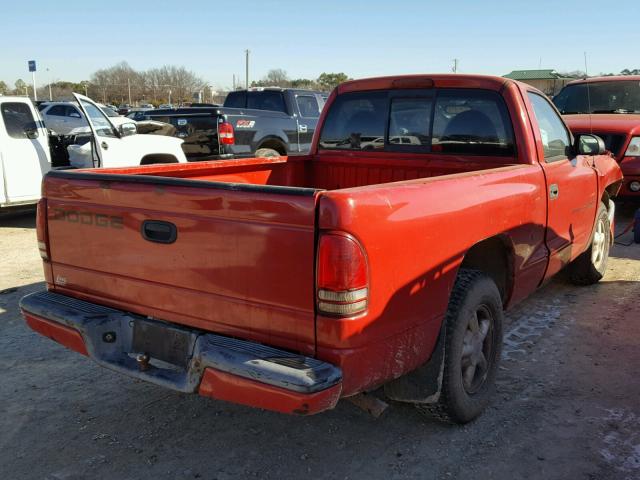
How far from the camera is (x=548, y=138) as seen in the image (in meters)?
4.36

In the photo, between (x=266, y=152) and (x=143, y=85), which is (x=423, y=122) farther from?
(x=143, y=85)

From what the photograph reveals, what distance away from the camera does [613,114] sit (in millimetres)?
9438

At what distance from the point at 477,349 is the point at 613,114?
759 centimetres

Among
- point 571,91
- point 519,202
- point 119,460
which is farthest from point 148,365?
point 571,91

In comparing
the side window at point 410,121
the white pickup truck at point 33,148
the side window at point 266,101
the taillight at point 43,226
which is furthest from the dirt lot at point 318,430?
the side window at point 266,101

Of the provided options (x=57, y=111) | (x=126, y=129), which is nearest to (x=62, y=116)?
(x=57, y=111)

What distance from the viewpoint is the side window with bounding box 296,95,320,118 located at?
12.8 meters

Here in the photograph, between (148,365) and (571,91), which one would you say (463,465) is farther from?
(571,91)

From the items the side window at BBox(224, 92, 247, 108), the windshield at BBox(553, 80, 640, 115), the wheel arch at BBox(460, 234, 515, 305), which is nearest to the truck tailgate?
the wheel arch at BBox(460, 234, 515, 305)

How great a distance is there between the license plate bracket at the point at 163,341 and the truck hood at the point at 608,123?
7001 mm

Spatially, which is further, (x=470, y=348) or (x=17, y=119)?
(x=17, y=119)

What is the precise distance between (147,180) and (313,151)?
2452 millimetres

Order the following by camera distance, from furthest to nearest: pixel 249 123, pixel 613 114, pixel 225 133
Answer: pixel 249 123 < pixel 225 133 < pixel 613 114

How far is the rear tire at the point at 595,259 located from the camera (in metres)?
5.61
